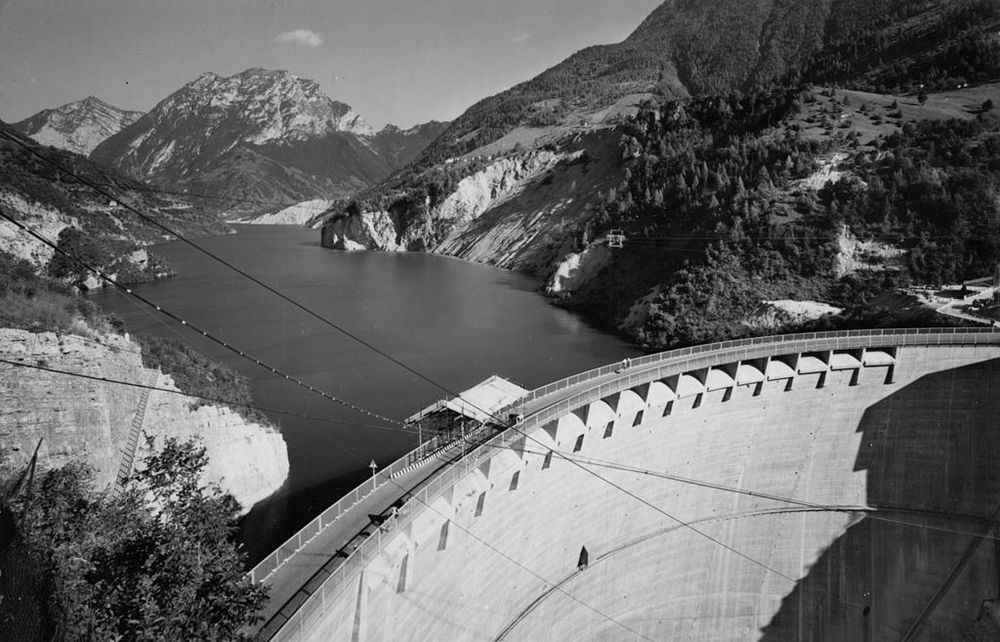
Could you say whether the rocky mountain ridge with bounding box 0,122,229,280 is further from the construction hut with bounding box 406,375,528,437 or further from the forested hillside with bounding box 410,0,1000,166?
the forested hillside with bounding box 410,0,1000,166

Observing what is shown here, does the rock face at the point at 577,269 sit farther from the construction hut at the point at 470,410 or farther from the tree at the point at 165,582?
the tree at the point at 165,582

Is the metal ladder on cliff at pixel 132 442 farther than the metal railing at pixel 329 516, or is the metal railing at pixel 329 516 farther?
the metal ladder on cliff at pixel 132 442

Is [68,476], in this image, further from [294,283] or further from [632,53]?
[632,53]

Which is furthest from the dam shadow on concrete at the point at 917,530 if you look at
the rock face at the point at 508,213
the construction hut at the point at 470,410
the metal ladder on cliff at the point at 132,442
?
the rock face at the point at 508,213

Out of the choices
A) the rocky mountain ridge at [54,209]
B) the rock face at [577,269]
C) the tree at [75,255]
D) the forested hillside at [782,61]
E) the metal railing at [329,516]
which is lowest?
the metal railing at [329,516]

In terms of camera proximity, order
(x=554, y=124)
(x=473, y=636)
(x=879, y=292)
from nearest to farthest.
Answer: (x=473, y=636), (x=879, y=292), (x=554, y=124)

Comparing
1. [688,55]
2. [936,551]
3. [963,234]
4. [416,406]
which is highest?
[688,55]

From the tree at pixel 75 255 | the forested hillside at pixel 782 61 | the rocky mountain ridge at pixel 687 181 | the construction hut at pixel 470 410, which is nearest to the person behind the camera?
the construction hut at pixel 470 410

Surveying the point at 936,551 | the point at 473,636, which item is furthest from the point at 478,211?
the point at 473,636

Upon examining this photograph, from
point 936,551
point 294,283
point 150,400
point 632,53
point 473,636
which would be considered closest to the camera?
point 473,636
